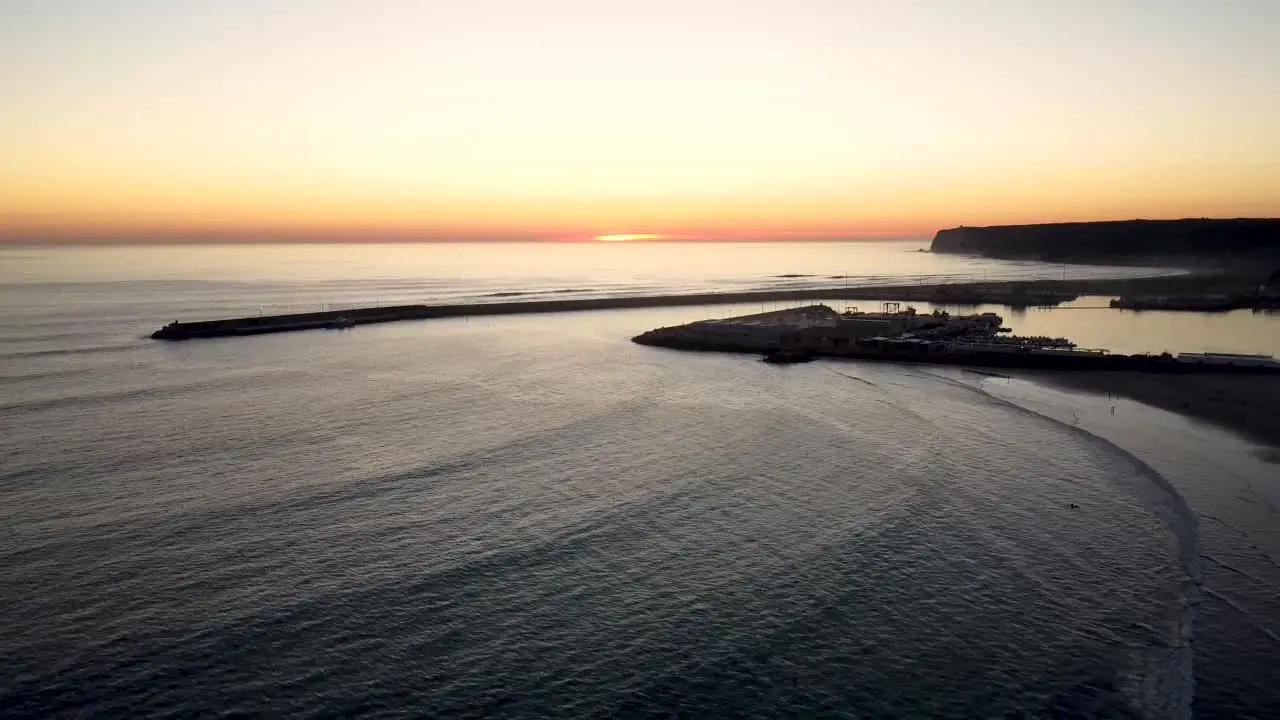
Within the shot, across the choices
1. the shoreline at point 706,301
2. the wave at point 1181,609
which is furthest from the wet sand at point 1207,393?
the shoreline at point 706,301

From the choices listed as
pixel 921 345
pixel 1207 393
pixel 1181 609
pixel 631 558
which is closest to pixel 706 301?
pixel 921 345

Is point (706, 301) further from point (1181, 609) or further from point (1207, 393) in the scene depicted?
point (1181, 609)

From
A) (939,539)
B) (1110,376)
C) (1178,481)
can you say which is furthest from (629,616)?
(1110,376)

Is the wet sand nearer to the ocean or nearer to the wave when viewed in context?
the ocean

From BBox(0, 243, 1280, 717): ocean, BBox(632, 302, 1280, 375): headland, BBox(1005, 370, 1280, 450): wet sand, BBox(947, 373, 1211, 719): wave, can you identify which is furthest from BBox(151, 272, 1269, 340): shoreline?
BBox(947, 373, 1211, 719): wave

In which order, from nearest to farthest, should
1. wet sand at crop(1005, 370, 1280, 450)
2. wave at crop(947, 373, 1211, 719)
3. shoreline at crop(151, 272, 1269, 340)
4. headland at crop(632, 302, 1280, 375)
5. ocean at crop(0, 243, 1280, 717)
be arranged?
wave at crop(947, 373, 1211, 719), ocean at crop(0, 243, 1280, 717), wet sand at crop(1005, 370, 1280, 450), headland at crop(632, 302, 1280, 375), shoreline at crop(151, 272, 1269, 340)

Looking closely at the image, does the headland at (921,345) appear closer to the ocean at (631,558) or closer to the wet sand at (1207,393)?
the wet sand at (1207,393)

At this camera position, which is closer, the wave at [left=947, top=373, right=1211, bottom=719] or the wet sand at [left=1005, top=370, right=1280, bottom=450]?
the wave at [left=947, top=373, right=1211, bottom=719]

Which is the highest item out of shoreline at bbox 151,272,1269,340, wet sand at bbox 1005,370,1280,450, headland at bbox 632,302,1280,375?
shoreline at bbox 151,272,1269,340
